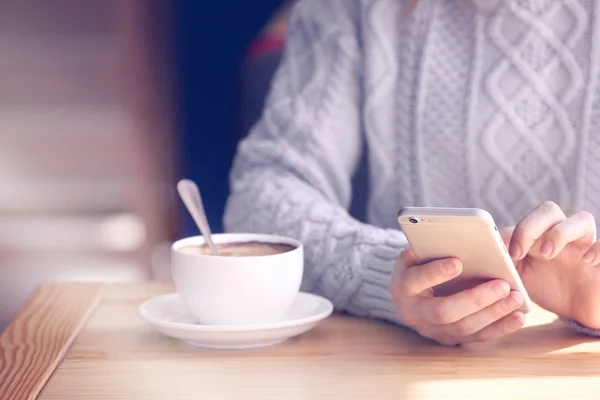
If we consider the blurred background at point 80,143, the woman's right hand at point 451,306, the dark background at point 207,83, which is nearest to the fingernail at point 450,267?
the woman's right hand at point 451,306

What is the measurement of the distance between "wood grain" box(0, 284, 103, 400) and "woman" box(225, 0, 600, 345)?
238mm

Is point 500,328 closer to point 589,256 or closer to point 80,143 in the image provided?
point 589,256

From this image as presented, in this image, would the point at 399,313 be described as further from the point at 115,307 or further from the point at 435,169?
the point at 435,169

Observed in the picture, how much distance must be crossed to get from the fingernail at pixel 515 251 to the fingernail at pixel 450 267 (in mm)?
69

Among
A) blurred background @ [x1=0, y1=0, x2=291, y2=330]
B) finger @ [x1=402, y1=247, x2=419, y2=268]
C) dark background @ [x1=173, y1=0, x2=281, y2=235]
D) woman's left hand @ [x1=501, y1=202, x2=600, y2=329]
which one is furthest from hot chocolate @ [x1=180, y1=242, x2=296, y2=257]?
dark background @ [x1=173, y1=0, x2=281, y2=235]

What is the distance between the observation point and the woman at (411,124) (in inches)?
39.7


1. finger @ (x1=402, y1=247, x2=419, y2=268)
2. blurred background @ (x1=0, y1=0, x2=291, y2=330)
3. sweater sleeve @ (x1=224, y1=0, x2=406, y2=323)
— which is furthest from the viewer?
blurred background @ (x1=0, y1=0, x2=291, y2=330)

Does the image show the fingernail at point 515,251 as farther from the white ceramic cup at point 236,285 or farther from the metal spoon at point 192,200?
the metal spoon at point 192,200

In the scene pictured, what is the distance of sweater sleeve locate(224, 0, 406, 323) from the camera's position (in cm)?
94

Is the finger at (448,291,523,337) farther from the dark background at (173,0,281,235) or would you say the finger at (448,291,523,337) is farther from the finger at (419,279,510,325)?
the dark background at (173,0,281,235)

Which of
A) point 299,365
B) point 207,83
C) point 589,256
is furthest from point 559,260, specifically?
point 207,83

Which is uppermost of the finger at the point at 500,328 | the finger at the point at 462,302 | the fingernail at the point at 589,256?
the fingernail at the point at 589,256

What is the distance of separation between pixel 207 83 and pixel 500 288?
278cm

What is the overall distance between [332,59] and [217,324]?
57cm
